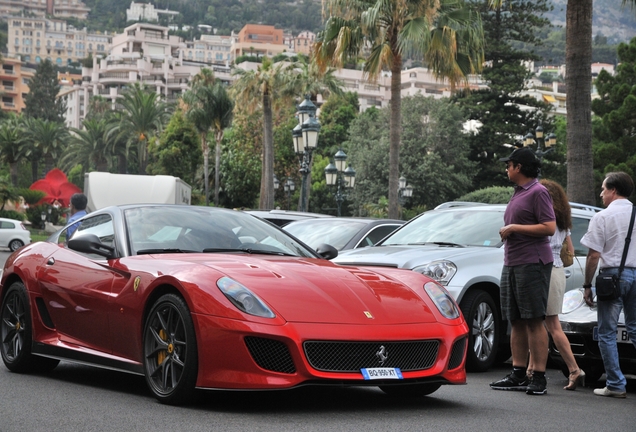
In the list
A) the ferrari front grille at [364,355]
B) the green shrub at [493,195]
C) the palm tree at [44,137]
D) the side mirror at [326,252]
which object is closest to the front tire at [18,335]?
the side mirror at [326,252]

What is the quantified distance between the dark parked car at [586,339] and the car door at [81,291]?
153 inches

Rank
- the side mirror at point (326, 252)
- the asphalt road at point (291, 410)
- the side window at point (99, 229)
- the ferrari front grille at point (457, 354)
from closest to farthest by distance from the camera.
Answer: the asphalt road at point (291, 410)
the ferrari front grille at point (457, 354)
the side window at point (99, 229)
the side mirror at point (326, 252)

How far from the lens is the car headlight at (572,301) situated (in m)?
8.82

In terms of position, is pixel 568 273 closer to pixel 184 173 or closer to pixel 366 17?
pixel 366 17

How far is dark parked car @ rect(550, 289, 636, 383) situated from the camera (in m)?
8.32

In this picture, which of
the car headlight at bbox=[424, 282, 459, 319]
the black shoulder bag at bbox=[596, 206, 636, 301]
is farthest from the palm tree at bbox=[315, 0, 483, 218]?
the car headlight at bbox=[424, 282, 459, 319]

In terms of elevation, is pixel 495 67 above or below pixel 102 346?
above

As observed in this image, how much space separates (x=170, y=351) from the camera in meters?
6.05

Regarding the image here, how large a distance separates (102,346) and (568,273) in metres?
5.30

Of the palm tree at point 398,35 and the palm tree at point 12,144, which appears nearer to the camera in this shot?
the palm tree at point 398,35

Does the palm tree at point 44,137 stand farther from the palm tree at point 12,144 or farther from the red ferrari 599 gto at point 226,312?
the red ferrari 599 gto at point 226,312

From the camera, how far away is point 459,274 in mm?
9320

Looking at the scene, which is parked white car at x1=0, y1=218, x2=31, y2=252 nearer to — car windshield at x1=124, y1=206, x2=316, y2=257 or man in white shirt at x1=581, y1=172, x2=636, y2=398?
car windshield at x1=124, y1=206, x2=316, y2=257

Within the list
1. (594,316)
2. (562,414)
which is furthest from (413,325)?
(594,316)
